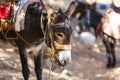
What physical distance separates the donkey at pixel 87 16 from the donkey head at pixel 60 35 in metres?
5.44

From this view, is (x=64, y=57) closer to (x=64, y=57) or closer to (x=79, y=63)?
(x=64, y=57)

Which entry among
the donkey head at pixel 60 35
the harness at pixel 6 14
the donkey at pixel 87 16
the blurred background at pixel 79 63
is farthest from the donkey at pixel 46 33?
→ the donkey at pixel 87 16

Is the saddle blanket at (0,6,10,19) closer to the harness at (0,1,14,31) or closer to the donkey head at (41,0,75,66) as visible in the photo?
the harness at (0,1,14,31)

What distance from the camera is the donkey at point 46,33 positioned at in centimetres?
473

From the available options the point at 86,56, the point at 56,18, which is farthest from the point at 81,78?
the point at 56,18

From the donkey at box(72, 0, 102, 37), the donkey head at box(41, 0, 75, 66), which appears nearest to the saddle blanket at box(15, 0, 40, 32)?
the donkey head at box(41, 0, 75, 66)

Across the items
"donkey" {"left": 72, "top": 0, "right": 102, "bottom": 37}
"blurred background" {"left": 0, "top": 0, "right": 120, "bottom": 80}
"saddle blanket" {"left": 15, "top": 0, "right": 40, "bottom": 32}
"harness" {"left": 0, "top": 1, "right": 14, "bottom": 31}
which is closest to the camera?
"saddle blanket" {"left": 15, "top": 0, "right": 40, "bottom": 32}

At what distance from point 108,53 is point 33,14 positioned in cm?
450

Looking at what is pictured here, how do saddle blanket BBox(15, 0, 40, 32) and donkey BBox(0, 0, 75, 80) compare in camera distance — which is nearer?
donkey BBox(0, 0, 75, 80)

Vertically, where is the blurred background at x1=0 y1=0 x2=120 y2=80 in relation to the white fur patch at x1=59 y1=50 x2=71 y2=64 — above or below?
below

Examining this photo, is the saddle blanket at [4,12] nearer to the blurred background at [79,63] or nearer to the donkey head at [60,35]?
the blurred background at [79,63]

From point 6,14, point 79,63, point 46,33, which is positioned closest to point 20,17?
point 6,14

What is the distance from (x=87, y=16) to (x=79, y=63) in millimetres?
1405

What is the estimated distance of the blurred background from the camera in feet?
22.4
